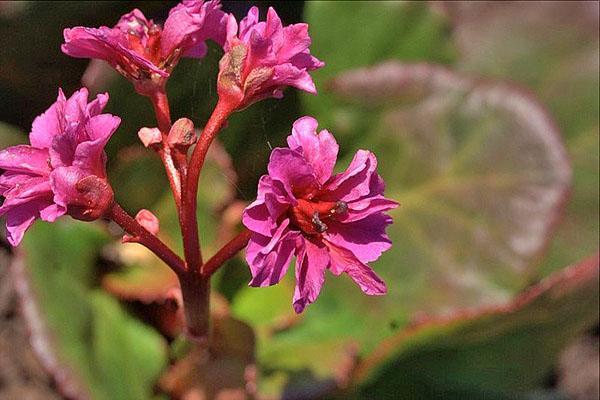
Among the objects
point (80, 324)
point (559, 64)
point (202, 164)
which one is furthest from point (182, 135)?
point (559, 64)

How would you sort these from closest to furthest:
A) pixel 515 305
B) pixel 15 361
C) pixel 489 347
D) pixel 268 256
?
pixel 268 256 → pixel 515 305 → pixel 489 347 → pixel 15 361

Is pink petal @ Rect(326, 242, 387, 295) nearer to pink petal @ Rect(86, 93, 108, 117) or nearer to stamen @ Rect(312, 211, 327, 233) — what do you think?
stamen @ Rect(312, 211, 327, 233)

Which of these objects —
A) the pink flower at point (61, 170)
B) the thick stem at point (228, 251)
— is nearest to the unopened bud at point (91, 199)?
the pink flower at point (61, 170)

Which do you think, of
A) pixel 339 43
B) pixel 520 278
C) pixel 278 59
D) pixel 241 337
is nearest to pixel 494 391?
pixel 520 278

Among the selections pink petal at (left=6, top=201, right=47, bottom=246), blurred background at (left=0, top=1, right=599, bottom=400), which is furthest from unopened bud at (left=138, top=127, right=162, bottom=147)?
blurred background at (left=0, top=1, right=599, bottom=400)

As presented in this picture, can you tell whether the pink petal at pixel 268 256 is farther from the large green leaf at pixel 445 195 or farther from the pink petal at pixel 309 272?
the large green leaf at pixel 445 195

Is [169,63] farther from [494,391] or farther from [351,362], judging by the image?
[494,391]

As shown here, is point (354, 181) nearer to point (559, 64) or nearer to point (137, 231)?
point (137, 231)
